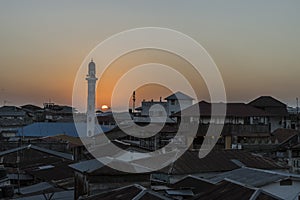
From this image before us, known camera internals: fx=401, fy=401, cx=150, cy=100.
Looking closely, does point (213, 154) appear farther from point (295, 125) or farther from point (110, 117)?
point (110, 117)

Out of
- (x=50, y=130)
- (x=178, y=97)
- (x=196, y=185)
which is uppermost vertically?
(x=178, y=97)

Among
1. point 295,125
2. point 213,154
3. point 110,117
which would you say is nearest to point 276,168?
point 213,154

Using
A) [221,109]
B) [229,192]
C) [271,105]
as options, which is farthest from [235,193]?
[271,105]

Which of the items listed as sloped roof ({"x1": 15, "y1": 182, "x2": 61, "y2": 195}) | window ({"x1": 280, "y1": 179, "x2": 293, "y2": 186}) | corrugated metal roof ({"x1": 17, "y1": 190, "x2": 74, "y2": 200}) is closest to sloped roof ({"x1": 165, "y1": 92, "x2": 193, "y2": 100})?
sloped roof ({"x1": 15, "y1": 182, "x2": 61, "y2": 195})

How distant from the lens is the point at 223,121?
2869cm

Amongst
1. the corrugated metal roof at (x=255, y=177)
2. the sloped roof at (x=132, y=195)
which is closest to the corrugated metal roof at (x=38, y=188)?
the sloped roof at (x=132, y=195)

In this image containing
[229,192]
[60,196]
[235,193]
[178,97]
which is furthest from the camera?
[178,97]

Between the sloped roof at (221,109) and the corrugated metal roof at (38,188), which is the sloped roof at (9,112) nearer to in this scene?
the sloped roof at (221,109)

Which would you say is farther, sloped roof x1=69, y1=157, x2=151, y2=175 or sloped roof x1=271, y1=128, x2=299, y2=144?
sloped roof x1=271, y1=128, x2=299, y2=144

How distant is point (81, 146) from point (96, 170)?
16.9m

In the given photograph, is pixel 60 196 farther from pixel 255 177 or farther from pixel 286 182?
pixel 286 182

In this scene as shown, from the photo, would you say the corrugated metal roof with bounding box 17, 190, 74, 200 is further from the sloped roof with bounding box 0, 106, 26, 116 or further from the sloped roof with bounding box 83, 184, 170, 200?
the sloped roof with bounding box 0, 106, 26, 116

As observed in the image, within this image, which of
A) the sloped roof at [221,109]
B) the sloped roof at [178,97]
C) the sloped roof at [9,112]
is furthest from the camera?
the sloped roof at [9,112]

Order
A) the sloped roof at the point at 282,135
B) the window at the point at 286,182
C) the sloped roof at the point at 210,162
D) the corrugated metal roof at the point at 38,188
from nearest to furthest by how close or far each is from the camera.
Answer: the window at the point at 286,182, the corrugated metal roof at the point at 38,188, the sloped roof at the point at 210,162, the sloped roof at the point at 282,135
